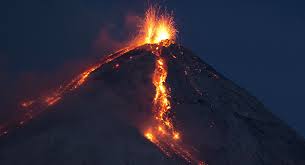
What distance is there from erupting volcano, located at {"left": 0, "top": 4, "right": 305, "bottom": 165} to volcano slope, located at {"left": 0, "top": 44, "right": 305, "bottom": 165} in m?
0.04

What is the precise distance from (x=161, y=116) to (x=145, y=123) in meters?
1.19

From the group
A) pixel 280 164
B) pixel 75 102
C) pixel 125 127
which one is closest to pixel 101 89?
pixel 75 102

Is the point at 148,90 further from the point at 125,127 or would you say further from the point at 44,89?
the point at 44,89

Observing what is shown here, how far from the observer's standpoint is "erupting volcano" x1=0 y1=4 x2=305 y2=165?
102 ft

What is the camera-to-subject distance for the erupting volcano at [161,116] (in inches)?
1219

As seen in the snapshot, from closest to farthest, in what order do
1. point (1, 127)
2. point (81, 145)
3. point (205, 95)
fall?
point (81, 145)
point (1, 127)
point (205, 95)

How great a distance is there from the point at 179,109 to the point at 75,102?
4892 millimetres

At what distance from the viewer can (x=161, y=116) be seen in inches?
1355

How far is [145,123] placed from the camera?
33500 millimetres

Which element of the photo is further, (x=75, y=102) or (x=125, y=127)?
(x=75, y=102)

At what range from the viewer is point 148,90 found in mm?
36375

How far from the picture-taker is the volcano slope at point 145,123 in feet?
98.8

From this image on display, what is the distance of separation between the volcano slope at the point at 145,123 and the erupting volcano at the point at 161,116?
0.04 meters

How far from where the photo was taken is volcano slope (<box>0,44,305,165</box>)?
3012 centimetres
